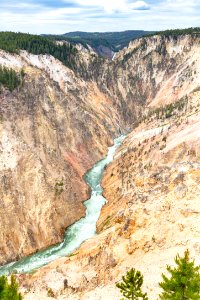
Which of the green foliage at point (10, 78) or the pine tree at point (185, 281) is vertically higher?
the green foliage at point (10, 78)

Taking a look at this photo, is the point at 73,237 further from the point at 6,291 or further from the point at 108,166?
the point at 6,291

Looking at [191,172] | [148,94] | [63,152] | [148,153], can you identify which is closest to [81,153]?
[63,152]

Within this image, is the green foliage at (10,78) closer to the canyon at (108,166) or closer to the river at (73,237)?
the canyon at (108,166)

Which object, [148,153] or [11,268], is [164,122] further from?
[11,268]

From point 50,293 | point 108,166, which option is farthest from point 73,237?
point 108,166

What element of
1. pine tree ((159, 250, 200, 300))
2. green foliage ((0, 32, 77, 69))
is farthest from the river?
green foliage ((0, 32, 77, 69))

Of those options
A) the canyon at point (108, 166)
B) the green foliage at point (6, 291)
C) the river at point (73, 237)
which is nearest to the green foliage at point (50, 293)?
the canyon at point (108, 166)

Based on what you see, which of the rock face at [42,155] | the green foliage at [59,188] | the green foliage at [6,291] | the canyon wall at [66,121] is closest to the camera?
the green foliage at [6,291]
